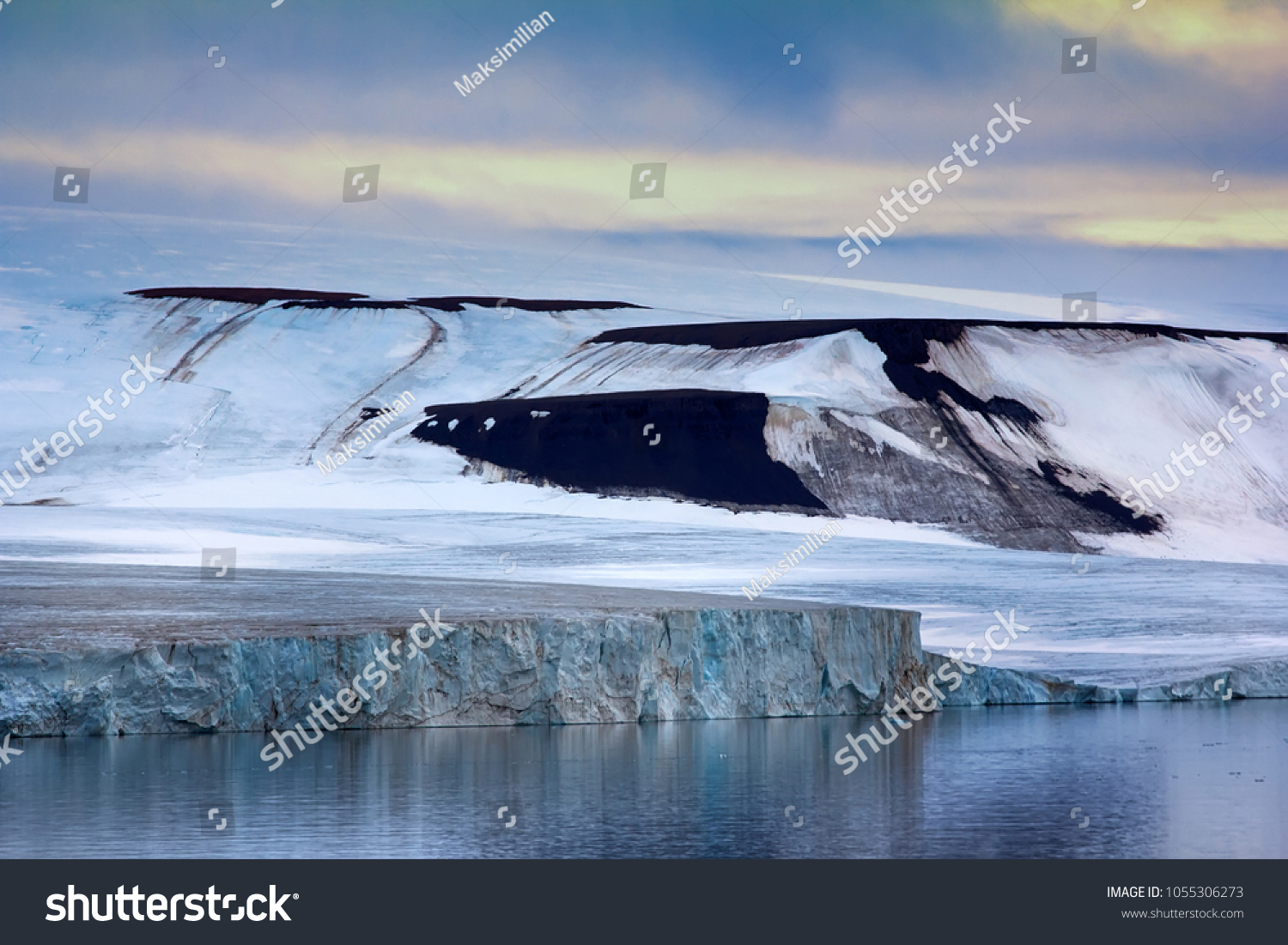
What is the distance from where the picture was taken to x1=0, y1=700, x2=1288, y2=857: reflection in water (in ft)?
62.2

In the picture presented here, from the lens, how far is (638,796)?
22.9 meters

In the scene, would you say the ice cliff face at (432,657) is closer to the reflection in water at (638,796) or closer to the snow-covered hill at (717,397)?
the reflection in water at (638,796)

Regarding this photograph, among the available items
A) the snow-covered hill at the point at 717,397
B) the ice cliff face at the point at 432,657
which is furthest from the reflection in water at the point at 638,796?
the snow-covered hill at the point at 717,397

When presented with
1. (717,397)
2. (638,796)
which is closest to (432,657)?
(638,796)

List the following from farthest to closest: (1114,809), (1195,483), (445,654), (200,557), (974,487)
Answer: (1195,483) < (974,487) < (200,557) < (445,654) < (1114,809)

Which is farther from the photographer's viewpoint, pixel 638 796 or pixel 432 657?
pixel 432 657

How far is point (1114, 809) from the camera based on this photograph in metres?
22.4

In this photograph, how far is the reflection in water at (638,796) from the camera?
1897 centimetres

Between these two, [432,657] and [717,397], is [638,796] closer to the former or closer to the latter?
[432,657]
